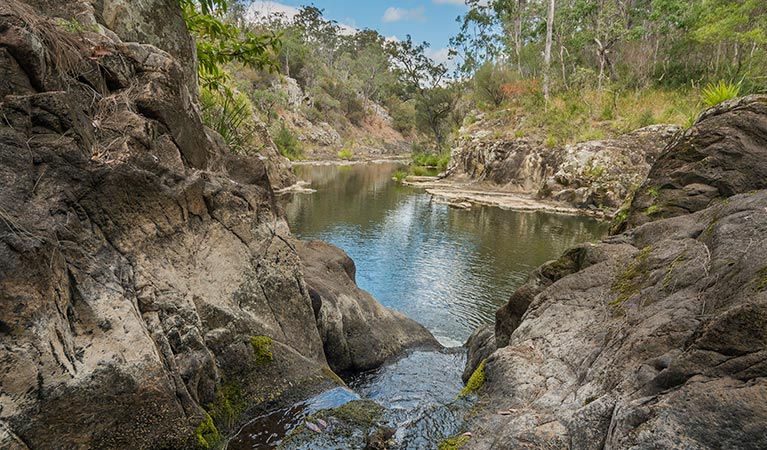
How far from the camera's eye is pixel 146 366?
362 cm

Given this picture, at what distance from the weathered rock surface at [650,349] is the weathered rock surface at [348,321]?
3.18 meters

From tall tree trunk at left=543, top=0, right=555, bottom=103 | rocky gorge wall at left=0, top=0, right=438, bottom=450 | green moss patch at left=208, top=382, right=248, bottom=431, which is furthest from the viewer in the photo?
tall tree trunk at left=543, top=0, right=555, bottom=103

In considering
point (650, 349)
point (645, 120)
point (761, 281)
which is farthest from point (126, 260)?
point (645, 120)

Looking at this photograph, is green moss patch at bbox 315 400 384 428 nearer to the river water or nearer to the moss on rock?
the river water

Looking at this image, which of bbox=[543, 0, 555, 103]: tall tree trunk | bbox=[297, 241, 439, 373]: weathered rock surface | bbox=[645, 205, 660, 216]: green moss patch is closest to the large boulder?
bbox=[543, 0, 555, 103]: tall tree trunk

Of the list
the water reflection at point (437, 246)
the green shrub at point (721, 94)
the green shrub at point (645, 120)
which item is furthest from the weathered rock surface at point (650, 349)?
the green shrub at point (645, 120)

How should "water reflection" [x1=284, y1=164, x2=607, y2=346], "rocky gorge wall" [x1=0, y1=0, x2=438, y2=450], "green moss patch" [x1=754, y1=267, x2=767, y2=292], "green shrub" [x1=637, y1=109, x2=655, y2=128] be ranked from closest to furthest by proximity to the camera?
"green moss patch" [x1=754, y1=267, x2=767, y2=292] < "rocky gorge wall" [x1=0, y1=0, x2=438, y2=450] < "water reflection" [x1=284, y1=164, x2=607, y2=346] < "green shrub" [x1=637, y1=109, x2=655, y2=128]

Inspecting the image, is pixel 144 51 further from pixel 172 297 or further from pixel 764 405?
pixel 764 405

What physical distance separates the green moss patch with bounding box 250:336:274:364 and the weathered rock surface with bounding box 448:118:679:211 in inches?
956

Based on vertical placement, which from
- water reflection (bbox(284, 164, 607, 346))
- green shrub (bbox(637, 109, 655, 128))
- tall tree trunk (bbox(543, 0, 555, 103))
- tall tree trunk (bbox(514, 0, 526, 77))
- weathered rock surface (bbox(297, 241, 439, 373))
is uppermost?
tall tree trunk (bbox(514, 0, 526, 77))

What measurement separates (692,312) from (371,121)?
9186 cm

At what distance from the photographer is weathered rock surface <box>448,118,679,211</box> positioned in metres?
25.8

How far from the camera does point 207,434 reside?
404 cm

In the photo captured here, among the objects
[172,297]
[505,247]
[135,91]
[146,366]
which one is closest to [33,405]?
[146,366]
